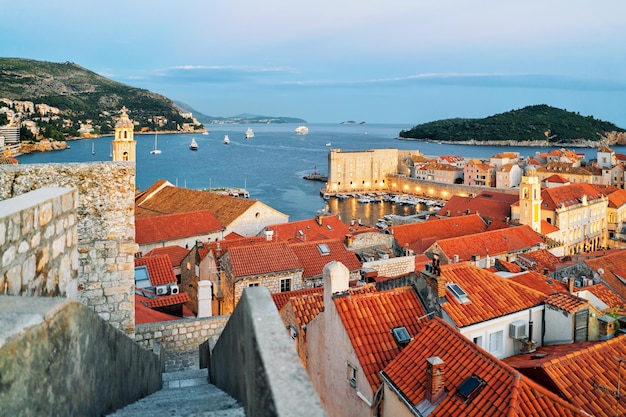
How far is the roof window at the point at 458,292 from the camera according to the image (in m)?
9.62

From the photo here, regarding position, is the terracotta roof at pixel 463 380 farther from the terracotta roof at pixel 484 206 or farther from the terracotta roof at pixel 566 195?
the terracotta roof at pixel 566 195

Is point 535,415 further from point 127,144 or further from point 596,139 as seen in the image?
point 596,139

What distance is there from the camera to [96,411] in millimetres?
3125

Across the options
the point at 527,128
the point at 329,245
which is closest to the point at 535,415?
the point at 329,245

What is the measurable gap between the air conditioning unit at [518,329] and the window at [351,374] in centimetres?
310

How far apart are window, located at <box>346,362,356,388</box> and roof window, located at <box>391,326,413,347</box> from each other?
88 centimetres

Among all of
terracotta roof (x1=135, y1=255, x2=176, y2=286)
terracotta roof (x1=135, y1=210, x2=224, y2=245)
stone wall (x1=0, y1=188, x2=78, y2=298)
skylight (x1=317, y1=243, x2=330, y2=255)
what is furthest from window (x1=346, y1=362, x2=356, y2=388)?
terracotta roof (x1=135, y1=210, x2=224, y2=245)

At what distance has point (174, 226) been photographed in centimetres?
3044

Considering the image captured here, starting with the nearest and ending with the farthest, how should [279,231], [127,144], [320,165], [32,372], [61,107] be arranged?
[32,372] < [279,231] < [127,144] < [320,165] < [61,107]

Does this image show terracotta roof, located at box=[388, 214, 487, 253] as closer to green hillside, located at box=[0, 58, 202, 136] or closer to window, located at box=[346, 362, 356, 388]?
window, located at box=[346, 362, 356, 388]

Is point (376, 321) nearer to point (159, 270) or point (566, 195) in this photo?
point (159, 270)

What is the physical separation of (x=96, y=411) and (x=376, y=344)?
6.23 meters

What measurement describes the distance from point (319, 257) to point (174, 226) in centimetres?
1442

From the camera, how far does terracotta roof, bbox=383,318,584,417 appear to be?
6309 mm
